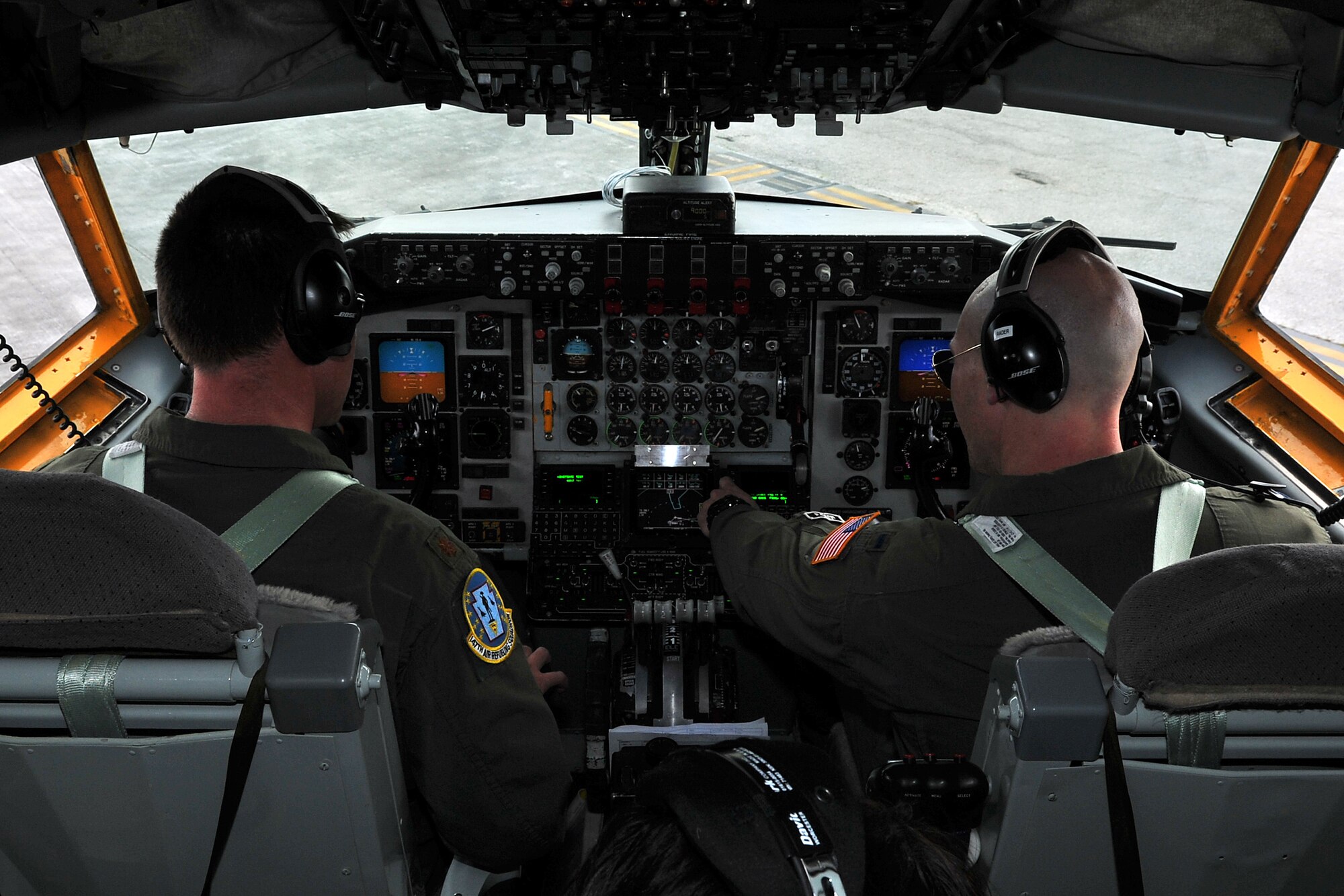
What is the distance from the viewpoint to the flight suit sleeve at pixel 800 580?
1691mm

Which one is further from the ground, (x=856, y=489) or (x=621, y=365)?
(x=621, y=365)

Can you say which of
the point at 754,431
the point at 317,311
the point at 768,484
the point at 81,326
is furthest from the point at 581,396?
the point at 317,311

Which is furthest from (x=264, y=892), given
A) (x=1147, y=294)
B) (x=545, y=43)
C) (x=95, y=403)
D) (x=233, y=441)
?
(x=1147, y=294)

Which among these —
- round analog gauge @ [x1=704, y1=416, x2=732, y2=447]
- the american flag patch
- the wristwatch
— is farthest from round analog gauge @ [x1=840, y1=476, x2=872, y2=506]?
the american flag patch

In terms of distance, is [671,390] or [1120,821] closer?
[1120,821]

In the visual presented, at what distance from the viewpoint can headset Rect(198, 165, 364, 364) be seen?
5.17 ft

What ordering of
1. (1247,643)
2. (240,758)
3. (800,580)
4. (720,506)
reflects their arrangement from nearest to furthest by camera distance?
(1247,643), (240,758), (800,580), (720,506)

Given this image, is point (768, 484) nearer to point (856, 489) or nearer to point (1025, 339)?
point (856, 489)

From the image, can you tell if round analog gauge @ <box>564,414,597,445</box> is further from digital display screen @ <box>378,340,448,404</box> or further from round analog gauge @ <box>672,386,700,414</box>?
digital display screen @ <box>378,340,448,404</box>

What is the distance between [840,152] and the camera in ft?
25.3

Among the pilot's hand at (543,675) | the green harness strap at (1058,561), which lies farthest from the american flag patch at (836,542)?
the pilot's hand at (543,675)

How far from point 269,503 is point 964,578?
Answer: 40.0 inches

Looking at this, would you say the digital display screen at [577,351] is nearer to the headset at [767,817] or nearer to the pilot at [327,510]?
the pilot at [327,510]

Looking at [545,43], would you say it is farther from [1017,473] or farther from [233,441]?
[1017,473]
